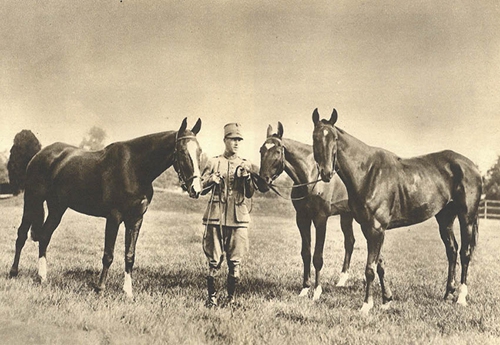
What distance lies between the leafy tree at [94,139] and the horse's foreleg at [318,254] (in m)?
2.36

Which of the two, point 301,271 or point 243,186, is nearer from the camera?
point 243,186

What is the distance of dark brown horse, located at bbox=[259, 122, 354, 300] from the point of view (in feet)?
12.2

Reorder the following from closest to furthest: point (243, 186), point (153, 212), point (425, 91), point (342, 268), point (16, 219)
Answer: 1. point (243, 186)
2. point (425, 91)
3. point (16, 219)
4. point (342, 268)
5. point (153, 212)

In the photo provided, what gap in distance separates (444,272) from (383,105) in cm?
226

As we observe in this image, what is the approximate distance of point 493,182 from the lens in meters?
4.35

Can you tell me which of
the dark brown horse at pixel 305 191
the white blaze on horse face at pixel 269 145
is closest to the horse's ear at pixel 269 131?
the dark brown horse at pixel 305 191

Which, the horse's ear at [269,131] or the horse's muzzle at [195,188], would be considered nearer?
the horse's muzzle at [195,188]

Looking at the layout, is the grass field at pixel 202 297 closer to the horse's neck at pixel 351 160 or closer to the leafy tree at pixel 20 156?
the leafy tree at pixel 20 156

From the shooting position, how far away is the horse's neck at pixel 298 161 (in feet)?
13.2

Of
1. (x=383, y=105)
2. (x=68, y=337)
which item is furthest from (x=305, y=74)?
(x=68, y=337)

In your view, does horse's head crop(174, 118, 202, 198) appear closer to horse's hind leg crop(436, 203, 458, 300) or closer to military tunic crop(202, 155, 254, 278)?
military tunic crop(202, 155, 254, 278)

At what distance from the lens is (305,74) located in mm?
3881

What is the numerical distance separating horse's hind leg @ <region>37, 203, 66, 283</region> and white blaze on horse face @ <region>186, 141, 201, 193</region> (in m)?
1.69

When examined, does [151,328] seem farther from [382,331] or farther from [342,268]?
[342,268]
